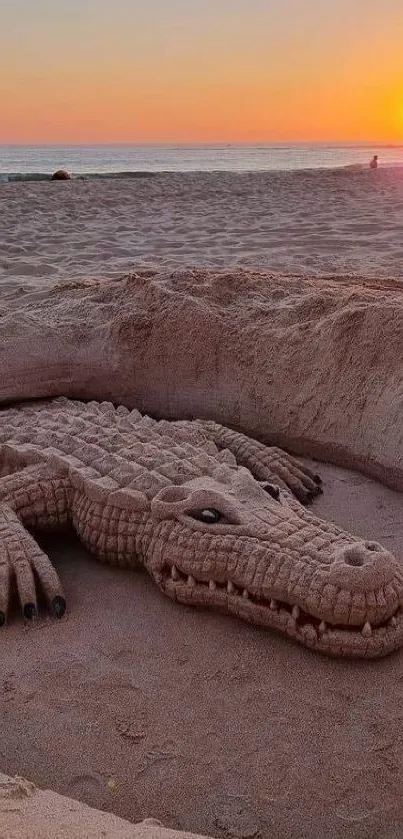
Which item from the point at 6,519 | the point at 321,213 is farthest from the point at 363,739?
the point at 321,213

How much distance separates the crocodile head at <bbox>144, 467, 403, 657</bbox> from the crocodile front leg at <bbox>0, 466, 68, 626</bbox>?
368 mm

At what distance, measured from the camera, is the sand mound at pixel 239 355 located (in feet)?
10.9

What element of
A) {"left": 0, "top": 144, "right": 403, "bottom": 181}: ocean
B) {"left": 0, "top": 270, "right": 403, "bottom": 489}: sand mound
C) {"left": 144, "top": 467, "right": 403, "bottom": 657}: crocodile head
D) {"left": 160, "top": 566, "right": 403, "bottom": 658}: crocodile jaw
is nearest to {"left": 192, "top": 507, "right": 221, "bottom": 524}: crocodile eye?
{"left": 144, "top": 467, "right": 403, "bottom": 657}: crocodile head

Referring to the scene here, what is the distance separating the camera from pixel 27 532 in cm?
277

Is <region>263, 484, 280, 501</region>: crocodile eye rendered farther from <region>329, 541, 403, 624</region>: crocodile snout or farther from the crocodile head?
<region>329, 541, 403, 624</region>: crocodile snout

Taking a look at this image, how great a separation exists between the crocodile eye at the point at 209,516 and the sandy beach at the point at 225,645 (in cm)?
31

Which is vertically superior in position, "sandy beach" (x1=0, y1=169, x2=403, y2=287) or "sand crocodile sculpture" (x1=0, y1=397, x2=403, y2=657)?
"sandy beach" (x1=0, y1=169, x2=403, y2=287)

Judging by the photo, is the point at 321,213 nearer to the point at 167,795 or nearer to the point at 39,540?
the point at 39,540

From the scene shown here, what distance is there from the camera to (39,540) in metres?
3.02

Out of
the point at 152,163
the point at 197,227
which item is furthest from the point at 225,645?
the point at 152,163

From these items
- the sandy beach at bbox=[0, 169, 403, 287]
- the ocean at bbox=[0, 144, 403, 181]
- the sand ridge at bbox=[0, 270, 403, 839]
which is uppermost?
the ocean at bbox=[0, 144, 403, 181]

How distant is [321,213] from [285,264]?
15.7ft

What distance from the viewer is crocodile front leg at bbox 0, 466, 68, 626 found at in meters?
2.46

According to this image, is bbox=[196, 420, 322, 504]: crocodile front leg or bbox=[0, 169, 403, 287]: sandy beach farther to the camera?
bbox=[0, 169, 403, 287]: sandy beach
